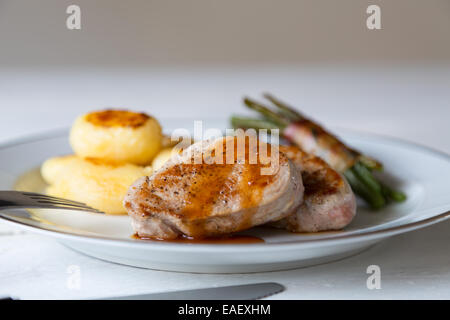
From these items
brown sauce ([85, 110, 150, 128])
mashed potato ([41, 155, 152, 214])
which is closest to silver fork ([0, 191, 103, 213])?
mashed potato ([41, 155, 152, 214])

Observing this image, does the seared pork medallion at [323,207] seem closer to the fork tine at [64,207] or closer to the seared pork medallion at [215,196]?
the seared pork medallion at [215,196]

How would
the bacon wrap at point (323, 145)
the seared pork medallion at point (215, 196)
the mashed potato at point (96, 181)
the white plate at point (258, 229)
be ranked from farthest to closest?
the bacon wrap at point (323, 145) < the mashed potato at point (96, 181) < the seared pork medallion at point (215, 196) < the white plate at point (258, 229)

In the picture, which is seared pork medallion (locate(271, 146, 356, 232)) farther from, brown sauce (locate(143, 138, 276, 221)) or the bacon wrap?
the bacon wrap

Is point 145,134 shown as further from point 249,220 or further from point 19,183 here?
point 249,220

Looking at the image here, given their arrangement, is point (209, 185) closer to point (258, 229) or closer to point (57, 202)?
point (258, 229)

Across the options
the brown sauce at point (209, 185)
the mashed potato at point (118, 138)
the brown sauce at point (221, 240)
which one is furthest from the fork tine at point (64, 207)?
the mashed potato at point (118, 138)
